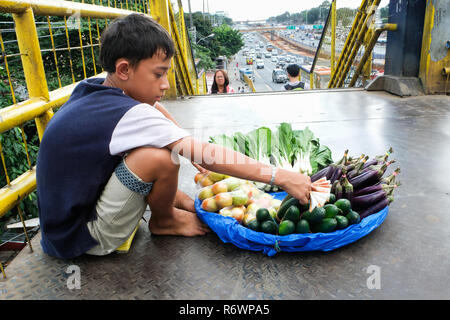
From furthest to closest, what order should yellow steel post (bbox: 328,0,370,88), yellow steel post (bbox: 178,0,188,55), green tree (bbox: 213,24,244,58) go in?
green tree (bbox: 213,24,244,58)
yellow steel post (bbox: 178,0,188,55)
yellow steel post (bbox: 328,0,370,88)

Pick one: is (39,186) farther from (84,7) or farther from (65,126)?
(84,7)

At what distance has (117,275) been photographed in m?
1.79

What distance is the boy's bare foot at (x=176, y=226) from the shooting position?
2098 millimetres

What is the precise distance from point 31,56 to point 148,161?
3.71 ft

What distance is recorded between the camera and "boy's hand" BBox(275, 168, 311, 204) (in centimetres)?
179

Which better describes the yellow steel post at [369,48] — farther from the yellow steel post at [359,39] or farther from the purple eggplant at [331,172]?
the purple eggplant at [331,172]

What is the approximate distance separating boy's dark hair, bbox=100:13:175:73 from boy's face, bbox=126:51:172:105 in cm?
3

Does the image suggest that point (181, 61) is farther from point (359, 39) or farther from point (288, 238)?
point (288, 238)

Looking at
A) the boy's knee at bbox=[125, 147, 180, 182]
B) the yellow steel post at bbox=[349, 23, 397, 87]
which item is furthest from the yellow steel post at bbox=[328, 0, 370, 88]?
the boy's knee at bbox=[125, 147, 180, 182]

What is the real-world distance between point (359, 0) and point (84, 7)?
5.84 metres

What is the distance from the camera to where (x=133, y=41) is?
1.75 m

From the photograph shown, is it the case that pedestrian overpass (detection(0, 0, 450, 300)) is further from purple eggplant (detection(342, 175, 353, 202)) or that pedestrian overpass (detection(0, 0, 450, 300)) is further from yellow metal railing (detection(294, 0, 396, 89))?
yellow metal railing (detection(294, 0, 396, 89))

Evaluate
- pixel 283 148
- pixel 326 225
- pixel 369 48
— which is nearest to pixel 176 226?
pixel 326 225
